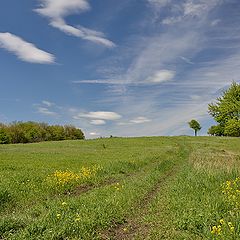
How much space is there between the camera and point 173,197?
12.8m

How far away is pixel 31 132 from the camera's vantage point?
132375mm

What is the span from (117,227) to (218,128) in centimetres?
7560

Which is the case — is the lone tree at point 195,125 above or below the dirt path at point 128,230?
above

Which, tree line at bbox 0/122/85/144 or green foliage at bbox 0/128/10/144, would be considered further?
tree line at bbox 0/122/85/144

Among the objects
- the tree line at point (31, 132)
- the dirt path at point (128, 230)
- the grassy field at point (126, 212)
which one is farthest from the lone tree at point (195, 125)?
the dirt path at point (128, 230)

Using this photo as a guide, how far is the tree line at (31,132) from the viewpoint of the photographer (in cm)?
12556

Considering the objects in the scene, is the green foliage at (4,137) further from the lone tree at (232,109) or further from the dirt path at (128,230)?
the dirt path at (128,230)

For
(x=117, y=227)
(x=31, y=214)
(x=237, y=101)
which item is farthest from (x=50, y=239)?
(x=237, y=101)

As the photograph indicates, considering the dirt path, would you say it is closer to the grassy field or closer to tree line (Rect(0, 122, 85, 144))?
the grassy field

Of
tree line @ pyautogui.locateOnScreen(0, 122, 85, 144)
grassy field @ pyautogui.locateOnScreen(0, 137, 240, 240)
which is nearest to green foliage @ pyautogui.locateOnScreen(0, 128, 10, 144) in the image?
tree line @ pyautogui.locateOnScreen(0, 122, 85, 144)

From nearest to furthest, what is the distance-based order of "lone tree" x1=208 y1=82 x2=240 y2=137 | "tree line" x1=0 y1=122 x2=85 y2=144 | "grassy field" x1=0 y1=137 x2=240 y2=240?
"grassy field" x1=0 y1=137 x2=240 y2=240
"lone tree" x1=208 y1=82 x2=240 y2=137
"tree line" x1=0 y1=122 x2=85 y2=144

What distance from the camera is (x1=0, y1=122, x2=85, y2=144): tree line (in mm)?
125562

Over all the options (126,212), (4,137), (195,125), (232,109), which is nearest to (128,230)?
(126,212)

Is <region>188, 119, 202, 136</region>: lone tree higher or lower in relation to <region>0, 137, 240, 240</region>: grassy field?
higher
